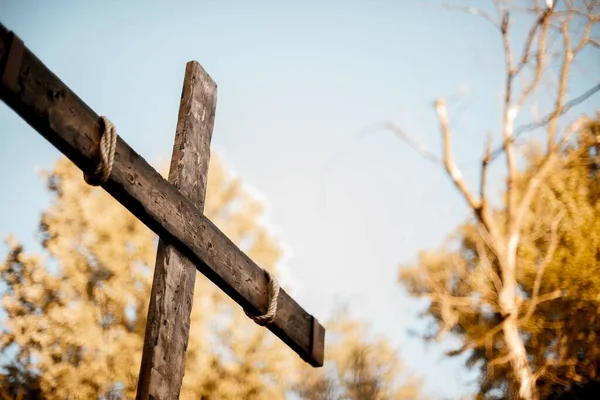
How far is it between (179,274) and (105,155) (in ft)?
1.64

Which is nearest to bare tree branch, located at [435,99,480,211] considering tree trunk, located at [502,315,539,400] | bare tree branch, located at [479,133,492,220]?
bare tree branch, located at [479,133,492,220]

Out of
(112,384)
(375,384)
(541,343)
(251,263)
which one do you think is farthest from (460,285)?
(251,263)

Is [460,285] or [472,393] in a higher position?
[460,285]

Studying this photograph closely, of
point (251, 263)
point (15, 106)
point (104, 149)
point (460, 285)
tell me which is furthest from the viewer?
point (460, 285)

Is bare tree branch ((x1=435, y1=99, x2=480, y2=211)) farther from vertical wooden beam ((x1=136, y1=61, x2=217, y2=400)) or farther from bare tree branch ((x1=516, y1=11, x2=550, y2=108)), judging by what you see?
vertical wooden beam ((x1=136, y1=61, x2=217, y2=400))

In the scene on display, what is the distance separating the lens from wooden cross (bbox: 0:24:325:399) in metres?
1.34

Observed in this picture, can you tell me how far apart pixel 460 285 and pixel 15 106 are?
29.8ft

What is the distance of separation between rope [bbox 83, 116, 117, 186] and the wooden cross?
0.02m

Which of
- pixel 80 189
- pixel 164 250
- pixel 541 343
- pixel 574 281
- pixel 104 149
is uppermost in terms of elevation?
pixel 80 189

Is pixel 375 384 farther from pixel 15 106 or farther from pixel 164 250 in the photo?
pixel 15 106

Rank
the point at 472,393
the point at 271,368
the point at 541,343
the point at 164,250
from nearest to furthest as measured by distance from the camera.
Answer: the point at 164,250 → the point at 271,368 → the point at 472,393 → the point at 541,343

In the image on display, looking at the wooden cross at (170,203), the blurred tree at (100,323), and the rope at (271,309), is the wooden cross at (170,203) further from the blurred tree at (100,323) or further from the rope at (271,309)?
the blurred tree at (100,323)

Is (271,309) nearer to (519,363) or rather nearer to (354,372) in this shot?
(519,363)

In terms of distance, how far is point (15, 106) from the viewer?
1.28 m
